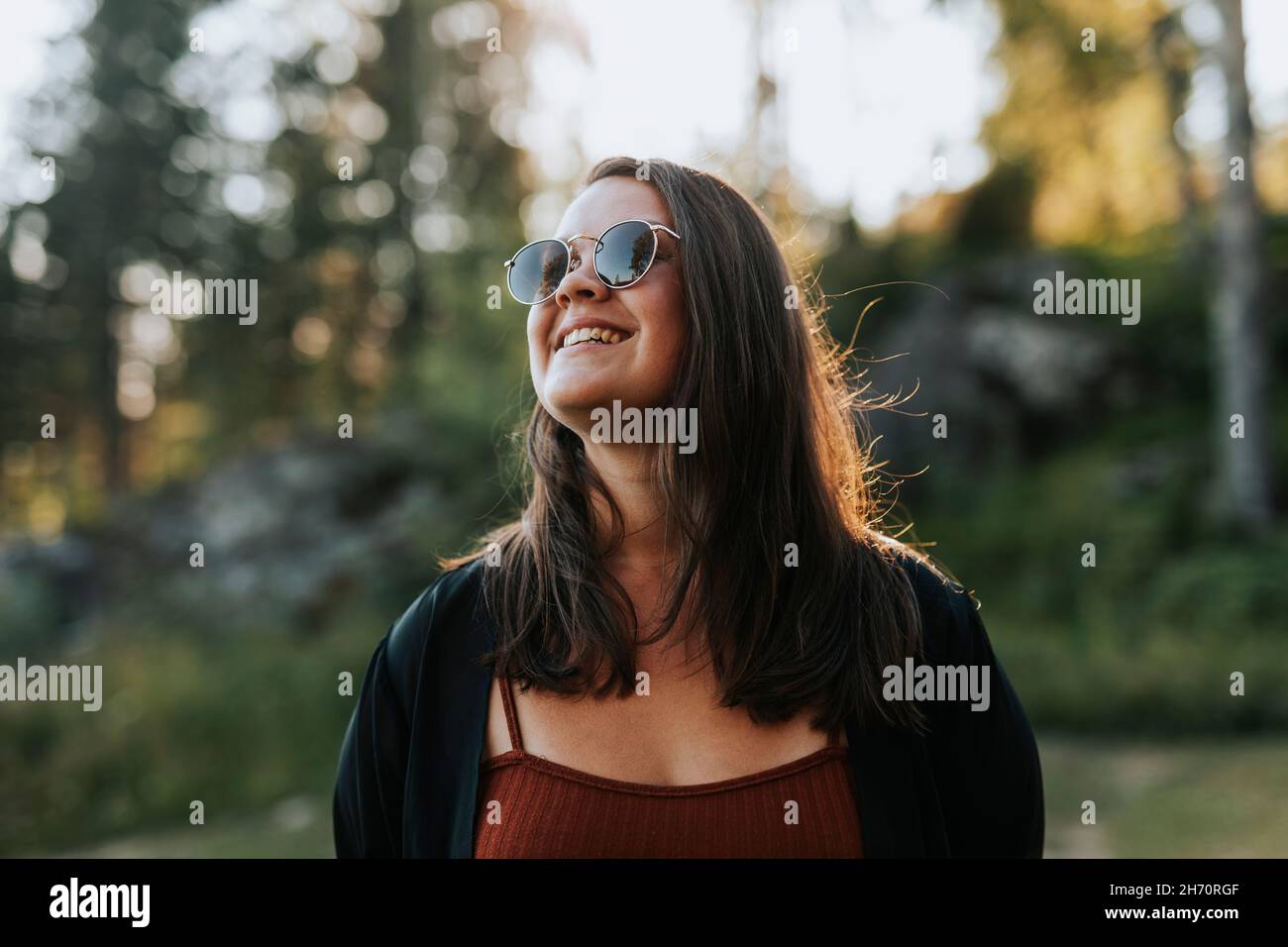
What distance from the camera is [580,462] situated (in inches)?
95.4

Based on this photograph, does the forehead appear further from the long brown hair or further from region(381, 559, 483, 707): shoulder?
region(381, 559, 483, 707): shoulder

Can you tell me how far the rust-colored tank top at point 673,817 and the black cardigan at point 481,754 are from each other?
6 cm

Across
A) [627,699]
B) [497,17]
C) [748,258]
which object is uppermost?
[497,17]

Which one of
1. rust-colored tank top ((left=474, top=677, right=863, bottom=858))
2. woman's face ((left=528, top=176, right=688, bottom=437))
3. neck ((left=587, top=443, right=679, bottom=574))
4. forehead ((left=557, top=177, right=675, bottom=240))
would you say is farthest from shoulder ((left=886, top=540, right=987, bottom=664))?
forehead ((left=557, top=177, right=675, bottom=240))

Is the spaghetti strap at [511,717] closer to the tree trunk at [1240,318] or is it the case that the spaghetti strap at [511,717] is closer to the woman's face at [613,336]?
the woman's face at [613,336]

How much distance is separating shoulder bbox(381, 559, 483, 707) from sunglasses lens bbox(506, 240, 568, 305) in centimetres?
67

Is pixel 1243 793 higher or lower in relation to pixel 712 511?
lower

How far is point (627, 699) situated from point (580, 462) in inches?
23.8

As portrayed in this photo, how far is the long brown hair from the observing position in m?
2.10

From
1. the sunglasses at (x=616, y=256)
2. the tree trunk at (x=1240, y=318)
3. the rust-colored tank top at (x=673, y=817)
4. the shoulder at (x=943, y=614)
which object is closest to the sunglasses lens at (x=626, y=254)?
the sunglasses at (x=616, y=256)

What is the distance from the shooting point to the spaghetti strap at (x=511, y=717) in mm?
2031

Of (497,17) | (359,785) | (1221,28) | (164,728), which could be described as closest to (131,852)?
(164,728)
